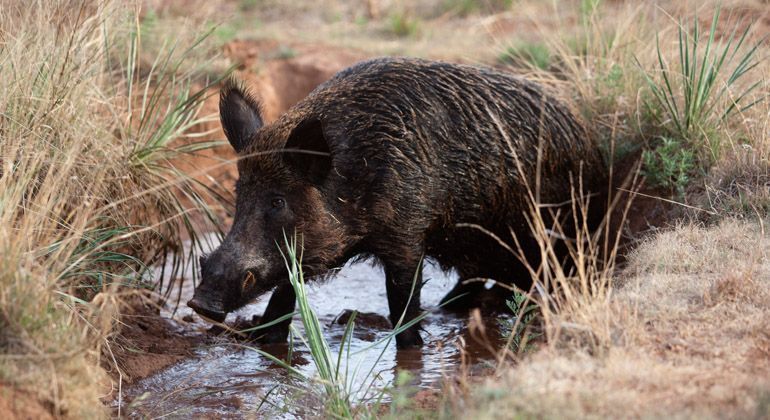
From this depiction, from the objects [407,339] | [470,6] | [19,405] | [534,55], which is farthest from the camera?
[470,6]

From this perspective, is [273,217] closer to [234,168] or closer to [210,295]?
[210,295]

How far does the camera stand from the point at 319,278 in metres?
6.09

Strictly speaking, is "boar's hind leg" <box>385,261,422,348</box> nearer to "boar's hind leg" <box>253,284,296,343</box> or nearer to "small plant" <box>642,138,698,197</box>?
"boar's hind leg" <box>253,284,296,343</box>

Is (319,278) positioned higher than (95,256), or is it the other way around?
(95,256)

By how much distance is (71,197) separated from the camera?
557 cm

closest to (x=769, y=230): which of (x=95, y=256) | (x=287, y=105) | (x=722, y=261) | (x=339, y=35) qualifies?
(x=722, y=261)

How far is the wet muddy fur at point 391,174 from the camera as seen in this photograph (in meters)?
5.57

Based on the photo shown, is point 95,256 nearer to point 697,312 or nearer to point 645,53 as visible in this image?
point 697,312

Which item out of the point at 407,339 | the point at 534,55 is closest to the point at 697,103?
the point at 407,339

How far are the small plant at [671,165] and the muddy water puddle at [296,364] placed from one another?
145 cm

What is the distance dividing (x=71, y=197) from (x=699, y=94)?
13.0ft

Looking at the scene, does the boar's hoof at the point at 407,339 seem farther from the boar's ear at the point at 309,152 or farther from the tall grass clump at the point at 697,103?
the tall grass clump at the point at 697,103

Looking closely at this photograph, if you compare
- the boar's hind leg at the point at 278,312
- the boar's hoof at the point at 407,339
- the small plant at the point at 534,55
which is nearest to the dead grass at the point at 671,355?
the boar's hoof at the point at 407,339

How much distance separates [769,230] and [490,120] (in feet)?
5.68
